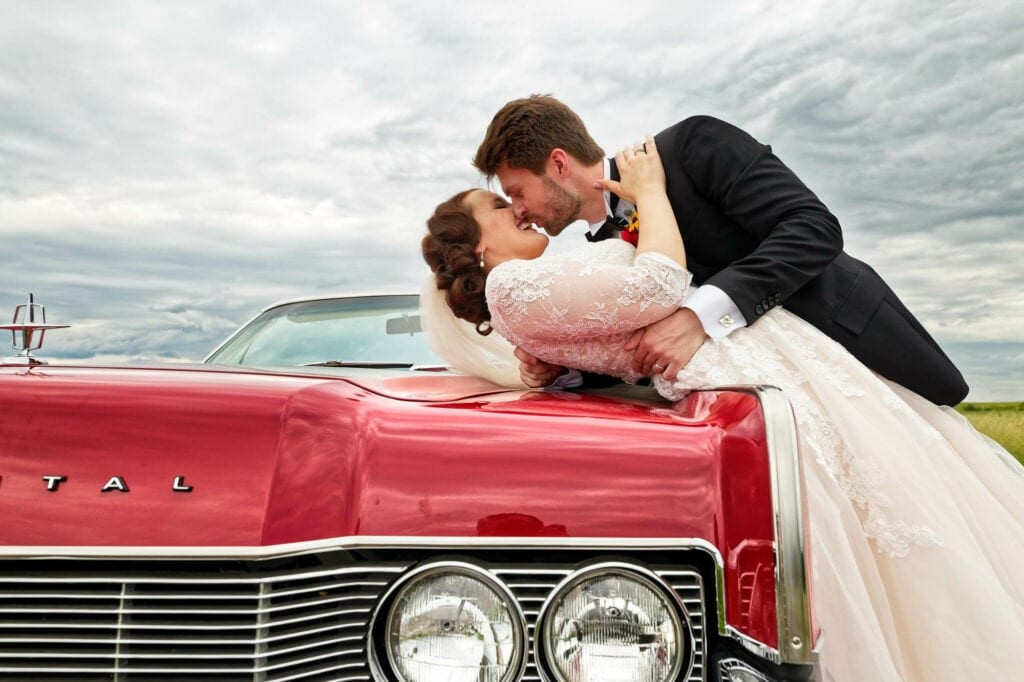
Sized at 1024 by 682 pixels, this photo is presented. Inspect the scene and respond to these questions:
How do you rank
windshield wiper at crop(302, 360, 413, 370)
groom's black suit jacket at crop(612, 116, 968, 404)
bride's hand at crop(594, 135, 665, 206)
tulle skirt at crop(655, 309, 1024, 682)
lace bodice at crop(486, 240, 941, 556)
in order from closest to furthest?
tulle skirt at crop(655, 309, 1024, 682) → lace bodice at crop(486, 240, 941, 556) → groom's black suit jacket at crop(612, 116, 968, 404) → bride's hand at crop(594, 135, 665, 206) → windshield wiper at crop(302, 360, 413, 370)

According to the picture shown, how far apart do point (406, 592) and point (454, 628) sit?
8cm

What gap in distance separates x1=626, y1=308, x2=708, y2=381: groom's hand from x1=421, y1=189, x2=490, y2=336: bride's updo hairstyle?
0.61 m

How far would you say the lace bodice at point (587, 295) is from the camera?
6.04 ft

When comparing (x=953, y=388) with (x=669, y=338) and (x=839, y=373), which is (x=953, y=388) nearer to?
(x=839, y=373)

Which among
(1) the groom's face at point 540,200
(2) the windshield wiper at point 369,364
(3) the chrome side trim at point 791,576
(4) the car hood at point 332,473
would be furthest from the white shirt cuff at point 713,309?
(2) the windshield wiper at point 369,364

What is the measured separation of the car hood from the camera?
3.50ft

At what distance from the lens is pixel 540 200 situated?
253 cm

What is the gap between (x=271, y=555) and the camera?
1.04 meters

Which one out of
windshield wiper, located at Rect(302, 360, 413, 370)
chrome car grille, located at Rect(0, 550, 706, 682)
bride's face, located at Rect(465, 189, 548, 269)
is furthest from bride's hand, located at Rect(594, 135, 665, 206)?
chrome car grille, located at Rect(0, 550, 706, 682)

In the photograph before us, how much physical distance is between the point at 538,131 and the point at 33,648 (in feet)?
6.18

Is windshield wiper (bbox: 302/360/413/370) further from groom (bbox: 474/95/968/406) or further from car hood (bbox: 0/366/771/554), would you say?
car hood (bbox: 0/366/771/554)

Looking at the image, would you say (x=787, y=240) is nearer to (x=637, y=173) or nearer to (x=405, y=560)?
(x=637, y=173)

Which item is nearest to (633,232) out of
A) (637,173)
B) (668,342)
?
(637,173)

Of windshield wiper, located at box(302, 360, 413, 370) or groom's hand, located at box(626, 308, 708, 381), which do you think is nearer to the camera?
groom's hand, located at box(626, 308, 708, 381)
